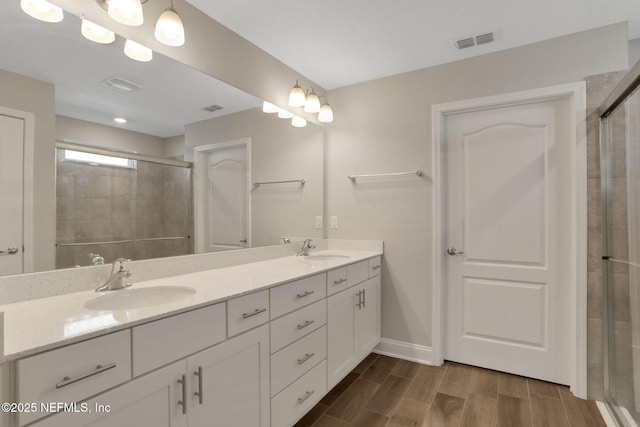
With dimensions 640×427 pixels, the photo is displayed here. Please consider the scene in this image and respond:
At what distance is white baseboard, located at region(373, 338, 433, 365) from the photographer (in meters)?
2.49

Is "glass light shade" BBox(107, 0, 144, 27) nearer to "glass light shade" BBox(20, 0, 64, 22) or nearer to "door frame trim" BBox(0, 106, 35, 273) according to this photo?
"glass light shade" BBox(20, 0, 64, 22)

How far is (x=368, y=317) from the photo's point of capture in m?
2.41

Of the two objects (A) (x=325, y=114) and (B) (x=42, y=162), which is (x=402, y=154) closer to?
(A) (x=325, y=114)

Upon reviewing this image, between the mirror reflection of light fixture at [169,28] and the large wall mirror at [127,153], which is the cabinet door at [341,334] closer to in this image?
the large wall mirror at [127,153]

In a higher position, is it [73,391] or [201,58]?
[201,58]

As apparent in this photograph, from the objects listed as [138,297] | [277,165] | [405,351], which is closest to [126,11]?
[138,297]

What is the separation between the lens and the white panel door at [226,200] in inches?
77.2

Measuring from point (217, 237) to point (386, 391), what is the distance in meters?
1.50

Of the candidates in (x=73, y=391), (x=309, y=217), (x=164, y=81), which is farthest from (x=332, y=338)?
(x=164, y=81)

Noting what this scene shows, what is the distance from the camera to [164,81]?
1.69 m

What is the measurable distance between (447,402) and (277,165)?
1998 mm

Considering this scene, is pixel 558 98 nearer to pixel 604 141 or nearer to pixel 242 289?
pixel 604 141

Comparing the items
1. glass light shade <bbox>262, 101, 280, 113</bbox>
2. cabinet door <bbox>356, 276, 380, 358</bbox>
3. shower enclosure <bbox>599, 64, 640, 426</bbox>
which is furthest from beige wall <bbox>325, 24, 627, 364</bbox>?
glass light shade <bbox>262, 101, 280, 113</bbox>

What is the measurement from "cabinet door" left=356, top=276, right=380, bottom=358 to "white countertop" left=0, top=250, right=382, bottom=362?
2.38 ft
